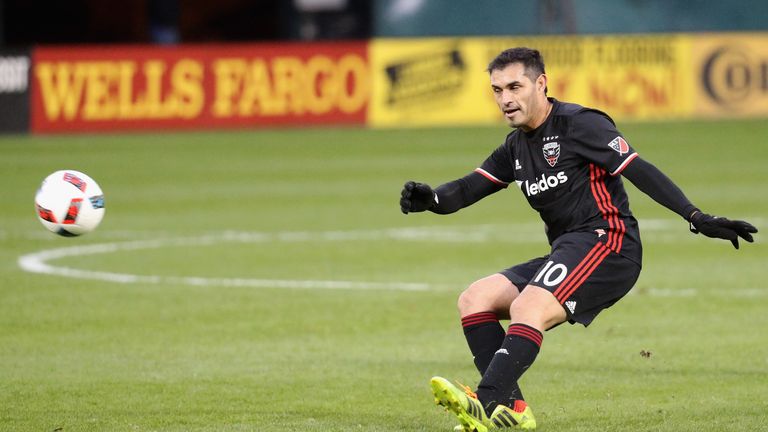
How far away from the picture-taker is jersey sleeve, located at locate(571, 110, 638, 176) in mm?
7219

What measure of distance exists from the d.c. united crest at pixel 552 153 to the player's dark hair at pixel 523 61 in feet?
1.09

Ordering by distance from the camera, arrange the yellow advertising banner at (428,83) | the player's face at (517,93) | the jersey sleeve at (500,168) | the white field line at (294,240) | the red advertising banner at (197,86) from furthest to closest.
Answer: the yellow advertising banner at (428,83)
the red advertising banner at (197,86)
the white field line at (294,240)
the jersey sleeve at (500,168)
the player's face at (517,93)

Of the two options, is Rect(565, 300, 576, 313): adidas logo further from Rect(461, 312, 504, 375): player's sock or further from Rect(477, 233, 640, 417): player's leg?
Rect(461, 312, 504, 375): player's sock

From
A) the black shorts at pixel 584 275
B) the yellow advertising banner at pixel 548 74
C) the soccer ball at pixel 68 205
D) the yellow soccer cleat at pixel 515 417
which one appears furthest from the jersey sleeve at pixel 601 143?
the yellow advertising banner at pixel 548 74

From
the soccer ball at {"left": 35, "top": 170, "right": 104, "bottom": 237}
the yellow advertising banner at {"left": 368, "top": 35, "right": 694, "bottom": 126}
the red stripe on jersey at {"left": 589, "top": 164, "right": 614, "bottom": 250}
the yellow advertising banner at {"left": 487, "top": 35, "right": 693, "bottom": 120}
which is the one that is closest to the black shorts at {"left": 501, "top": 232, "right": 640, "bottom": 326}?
the red stripe on jersey at {"left": 589, "top": 164, "right": 614, "bottom": 250}

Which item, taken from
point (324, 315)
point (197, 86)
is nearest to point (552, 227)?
point (324, 315)

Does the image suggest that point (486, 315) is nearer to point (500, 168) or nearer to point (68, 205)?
point (500, 168)

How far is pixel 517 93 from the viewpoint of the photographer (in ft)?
24.0

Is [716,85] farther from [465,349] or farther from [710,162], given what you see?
[465,349]

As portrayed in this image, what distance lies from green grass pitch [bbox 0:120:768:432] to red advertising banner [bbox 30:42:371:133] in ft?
18.8

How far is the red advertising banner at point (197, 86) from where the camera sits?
28.3m

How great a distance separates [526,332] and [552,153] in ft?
3.02

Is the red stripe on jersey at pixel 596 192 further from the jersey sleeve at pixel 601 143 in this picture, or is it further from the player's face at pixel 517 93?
the player's face at pixel 517 93

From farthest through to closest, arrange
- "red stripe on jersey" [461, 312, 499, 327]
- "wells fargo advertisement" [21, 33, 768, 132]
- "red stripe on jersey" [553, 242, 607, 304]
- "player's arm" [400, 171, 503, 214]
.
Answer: "wells fargo advertisement" [21, 33, 768, 132], "player's arm" [400, 171, 503, 214], "red stripe on jersey" [461, 312, 499, 327], "red stripe on jersey" [553, 242, 607, 304]
